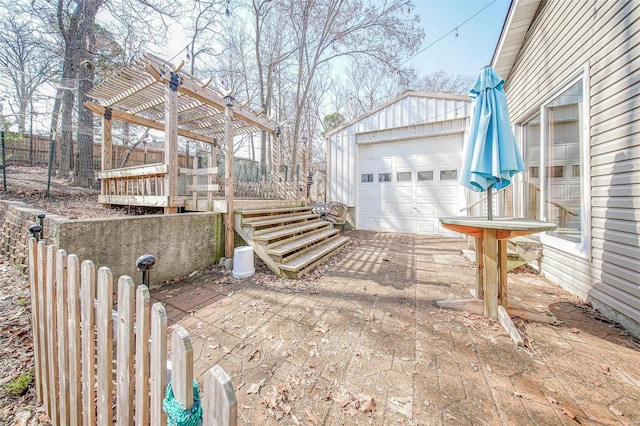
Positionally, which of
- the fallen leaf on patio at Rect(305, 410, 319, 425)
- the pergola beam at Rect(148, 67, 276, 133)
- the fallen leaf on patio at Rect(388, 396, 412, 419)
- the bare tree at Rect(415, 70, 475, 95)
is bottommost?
the fallen leaf on patio at Rect(305, 410, 319, 425)

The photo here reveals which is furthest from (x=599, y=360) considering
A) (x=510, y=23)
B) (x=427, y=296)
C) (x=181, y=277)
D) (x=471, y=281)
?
(x=510, y=23)

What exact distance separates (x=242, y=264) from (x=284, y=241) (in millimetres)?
913

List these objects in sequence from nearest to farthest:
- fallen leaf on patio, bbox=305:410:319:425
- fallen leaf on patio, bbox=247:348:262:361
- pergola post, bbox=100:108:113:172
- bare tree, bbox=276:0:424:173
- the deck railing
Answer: fallen leaf on patio, bbox=305:410:319:425
fallen leaf on patio, bbox=247:348:262:361
the deck railing
pergola post, bbox=100:108:113:172
bare tree, bbox=276:0:424:173

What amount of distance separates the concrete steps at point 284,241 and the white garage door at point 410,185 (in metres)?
2.88

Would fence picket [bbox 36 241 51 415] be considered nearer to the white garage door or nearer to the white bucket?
the white bucket

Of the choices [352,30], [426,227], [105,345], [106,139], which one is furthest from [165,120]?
[352,30]

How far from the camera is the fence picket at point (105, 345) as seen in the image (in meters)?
1.01

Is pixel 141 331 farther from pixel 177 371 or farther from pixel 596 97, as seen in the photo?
pixel 596 97

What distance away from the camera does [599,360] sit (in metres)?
1.87

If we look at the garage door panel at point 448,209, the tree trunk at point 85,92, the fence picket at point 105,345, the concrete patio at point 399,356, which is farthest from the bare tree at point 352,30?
the fence picket at point 105,345

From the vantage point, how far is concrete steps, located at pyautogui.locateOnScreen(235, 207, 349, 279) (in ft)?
12.4

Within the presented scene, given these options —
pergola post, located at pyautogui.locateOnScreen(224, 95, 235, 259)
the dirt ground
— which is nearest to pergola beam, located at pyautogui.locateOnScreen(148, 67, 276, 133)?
pergola post, located at pyautogui.locateOnScreen(224, 95, 235, 259)

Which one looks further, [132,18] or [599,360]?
[132,18]

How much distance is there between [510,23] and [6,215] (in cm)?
914
